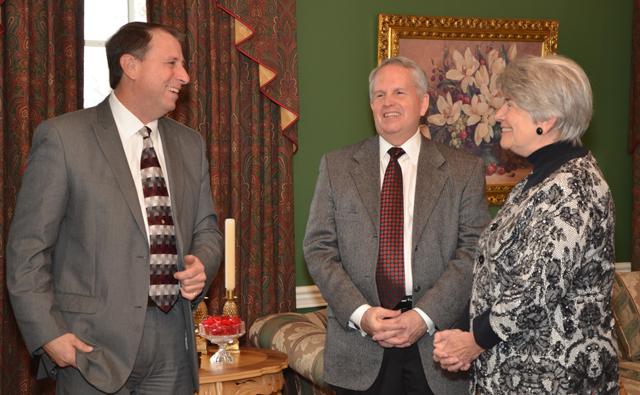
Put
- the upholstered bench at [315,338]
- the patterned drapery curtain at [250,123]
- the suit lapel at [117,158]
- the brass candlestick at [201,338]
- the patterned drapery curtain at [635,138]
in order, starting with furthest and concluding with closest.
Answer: the patterned drapery curtain at [635,138] → the patterned drapery curtain at [250,123] → the upholstered bench at [315,338] → the brass candlestick at [201,338] → the suit lapel at [117,158]

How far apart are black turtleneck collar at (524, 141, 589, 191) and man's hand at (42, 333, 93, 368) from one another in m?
1.47

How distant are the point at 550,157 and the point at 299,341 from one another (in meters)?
1.93

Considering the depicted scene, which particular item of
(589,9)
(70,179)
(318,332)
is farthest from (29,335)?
(589,9)

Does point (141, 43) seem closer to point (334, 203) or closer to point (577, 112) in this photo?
point (334, 203)

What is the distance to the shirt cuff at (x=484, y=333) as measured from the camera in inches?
99.0

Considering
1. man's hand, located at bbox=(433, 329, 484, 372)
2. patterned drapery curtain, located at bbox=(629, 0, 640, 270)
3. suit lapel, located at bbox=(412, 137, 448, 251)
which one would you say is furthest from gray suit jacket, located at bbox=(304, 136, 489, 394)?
patterned drapery curtain, located at bbox=(629, 0, 640, 270)

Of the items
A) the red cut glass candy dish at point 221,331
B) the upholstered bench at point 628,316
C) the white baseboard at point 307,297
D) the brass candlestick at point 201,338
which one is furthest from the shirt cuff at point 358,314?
the upholstered bench at point 628,316

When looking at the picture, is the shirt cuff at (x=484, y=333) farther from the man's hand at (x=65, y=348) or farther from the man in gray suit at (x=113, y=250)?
the man's hand at (x=65, y=348)

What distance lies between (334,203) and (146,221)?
2.59 feet

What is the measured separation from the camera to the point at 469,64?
5160mm

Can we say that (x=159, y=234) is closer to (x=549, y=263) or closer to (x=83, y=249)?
(x=83, y=249)

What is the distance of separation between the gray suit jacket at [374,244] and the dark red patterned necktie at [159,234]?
0.62 meters

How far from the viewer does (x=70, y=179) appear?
271cm

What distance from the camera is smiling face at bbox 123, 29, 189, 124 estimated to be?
293 cm
